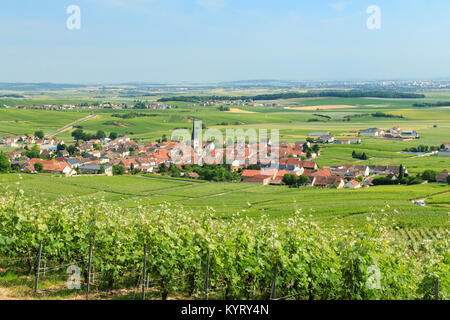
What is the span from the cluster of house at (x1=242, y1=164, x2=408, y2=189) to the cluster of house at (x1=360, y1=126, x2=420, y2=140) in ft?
138

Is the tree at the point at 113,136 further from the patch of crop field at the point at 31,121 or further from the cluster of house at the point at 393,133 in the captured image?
the cluster of house at the point at 393,133

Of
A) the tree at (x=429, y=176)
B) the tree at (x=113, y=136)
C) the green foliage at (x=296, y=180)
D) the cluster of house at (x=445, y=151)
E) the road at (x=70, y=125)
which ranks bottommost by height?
the green foliage at (x=296, y=180)

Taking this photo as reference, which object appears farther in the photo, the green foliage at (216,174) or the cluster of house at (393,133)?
the cluster of house at (393,133)

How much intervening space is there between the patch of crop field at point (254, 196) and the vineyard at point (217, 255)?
24.7 m

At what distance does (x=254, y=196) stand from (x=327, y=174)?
61.8 ft

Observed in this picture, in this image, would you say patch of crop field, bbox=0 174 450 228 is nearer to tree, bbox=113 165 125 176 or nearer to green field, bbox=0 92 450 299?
green field, bbox=0 92 450 299

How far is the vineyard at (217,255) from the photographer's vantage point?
8070mm

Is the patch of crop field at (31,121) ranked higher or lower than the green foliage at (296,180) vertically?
higher

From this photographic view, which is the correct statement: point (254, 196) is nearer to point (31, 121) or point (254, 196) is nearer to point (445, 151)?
point (445, 151)

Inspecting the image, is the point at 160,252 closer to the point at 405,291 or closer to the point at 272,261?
the point at 272,261

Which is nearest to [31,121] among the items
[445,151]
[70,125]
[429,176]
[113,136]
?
[70,125]

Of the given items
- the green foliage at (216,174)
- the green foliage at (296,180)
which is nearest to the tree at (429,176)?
the green foliage at (296,180)

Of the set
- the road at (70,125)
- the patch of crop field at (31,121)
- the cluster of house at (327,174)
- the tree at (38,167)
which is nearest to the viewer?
the cluster of house at (327,174)
